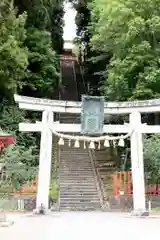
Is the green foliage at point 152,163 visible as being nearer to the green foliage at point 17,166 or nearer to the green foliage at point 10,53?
the green foliage at point 17,166

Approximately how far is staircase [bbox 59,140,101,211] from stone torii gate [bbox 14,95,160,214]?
2136 millimetres

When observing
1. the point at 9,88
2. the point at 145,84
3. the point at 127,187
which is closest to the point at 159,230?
the point at 127,187

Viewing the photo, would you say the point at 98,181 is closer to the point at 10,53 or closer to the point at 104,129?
the point at 104,129

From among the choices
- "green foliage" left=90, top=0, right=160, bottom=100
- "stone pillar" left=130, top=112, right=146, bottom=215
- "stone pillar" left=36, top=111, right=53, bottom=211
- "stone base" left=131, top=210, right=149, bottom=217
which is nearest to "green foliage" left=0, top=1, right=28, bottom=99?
"green foliage" left=90, top=0, right=160, bottom=100

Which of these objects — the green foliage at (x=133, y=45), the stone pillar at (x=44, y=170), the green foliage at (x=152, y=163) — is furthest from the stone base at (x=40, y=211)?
the green foliage at (x=133, y=45)

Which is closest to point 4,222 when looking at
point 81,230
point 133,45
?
point 81,230

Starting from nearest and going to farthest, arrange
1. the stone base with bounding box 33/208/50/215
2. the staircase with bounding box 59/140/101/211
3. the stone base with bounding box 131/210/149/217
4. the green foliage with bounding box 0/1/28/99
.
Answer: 1. the stone base with bounding box 131/210/149/217
2. the stone base with bounding box 33/208/50/215
3. the staircase with bounding box 59/140/101/211
4. the green foliage with bounding box 0/1/28/99

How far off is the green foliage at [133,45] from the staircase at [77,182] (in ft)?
12.4

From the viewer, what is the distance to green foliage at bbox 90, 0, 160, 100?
20531mm

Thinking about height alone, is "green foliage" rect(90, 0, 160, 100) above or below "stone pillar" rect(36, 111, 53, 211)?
above

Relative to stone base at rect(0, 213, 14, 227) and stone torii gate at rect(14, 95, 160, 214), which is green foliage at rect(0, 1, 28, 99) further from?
stone base at rect(0, 213, 14, 227)

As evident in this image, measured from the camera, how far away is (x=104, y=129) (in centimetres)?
1794

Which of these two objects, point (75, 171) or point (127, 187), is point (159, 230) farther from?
point (75, 171)

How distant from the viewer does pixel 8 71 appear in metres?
21.5
